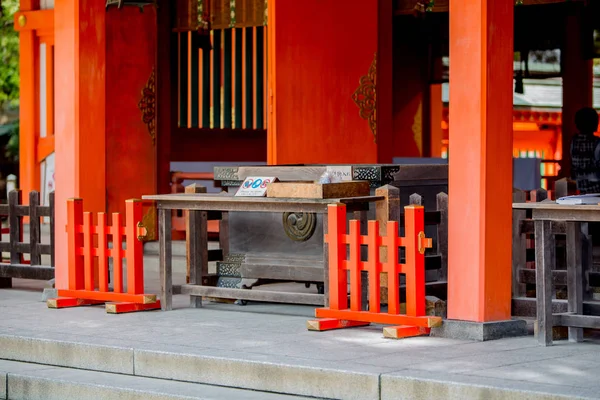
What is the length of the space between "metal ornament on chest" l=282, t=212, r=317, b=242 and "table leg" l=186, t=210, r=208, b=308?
631 millimetres

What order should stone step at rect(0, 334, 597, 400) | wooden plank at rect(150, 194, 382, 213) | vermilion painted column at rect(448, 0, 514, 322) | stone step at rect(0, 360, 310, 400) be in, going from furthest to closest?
wooden plank at rect(150, 194, 382, 213)
vermilion painted column at rect(448, 0, 514, 322)
stone step at rect(0, 360, 310, 400)
stone step at rect(0, 334, 597, 400)

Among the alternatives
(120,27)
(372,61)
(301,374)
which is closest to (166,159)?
(120,27)

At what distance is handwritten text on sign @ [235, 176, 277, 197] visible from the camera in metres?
8.34

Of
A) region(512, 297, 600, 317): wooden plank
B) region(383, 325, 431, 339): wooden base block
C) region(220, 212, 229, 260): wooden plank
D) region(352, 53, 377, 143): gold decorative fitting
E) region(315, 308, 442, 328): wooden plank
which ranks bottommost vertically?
region(383, 325, 431, 339): wooden base block

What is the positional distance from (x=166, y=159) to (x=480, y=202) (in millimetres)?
6792

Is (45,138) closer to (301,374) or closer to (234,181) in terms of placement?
(234,181)

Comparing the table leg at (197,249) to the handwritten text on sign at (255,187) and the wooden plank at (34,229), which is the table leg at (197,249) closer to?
the handwritten text on sign at (255,187)

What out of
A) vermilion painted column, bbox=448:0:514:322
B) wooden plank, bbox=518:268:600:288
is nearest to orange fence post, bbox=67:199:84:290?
vermilion painted column, bbox=448:0:514:322

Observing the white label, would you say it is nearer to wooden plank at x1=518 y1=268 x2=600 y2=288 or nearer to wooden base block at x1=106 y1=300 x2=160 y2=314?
wooden plank at x1=518 y1=268 x2=600 y2=288

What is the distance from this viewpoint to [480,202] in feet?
23.5

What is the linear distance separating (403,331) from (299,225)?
6.16 ft

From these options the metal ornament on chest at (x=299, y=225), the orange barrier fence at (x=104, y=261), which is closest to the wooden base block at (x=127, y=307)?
the orange barrier fence at (x=104, y=261)

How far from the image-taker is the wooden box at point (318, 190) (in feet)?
25.9

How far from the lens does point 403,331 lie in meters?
7.25
